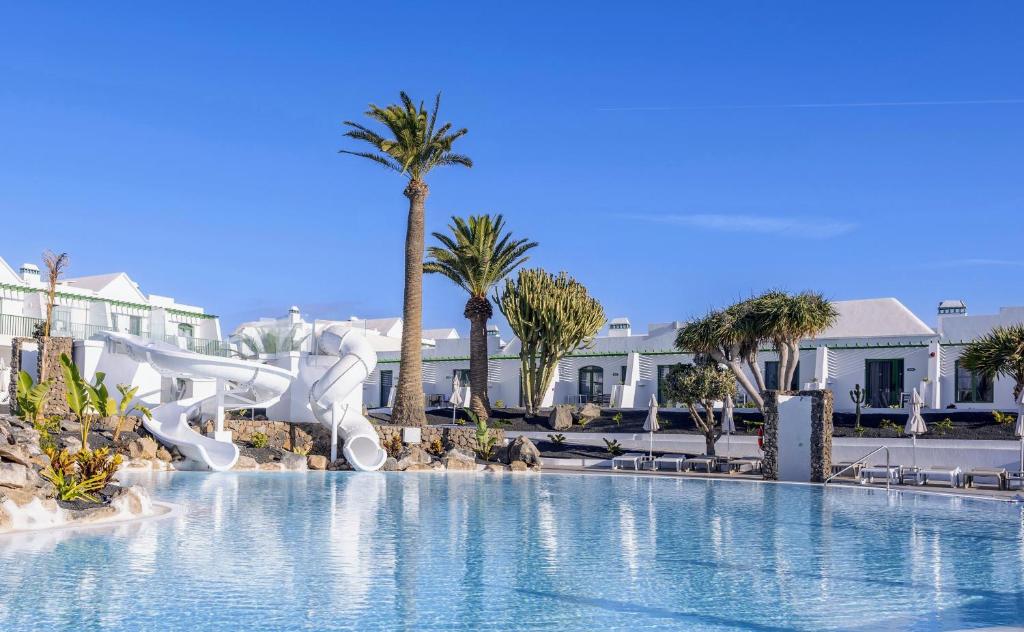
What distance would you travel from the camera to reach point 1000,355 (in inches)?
1214

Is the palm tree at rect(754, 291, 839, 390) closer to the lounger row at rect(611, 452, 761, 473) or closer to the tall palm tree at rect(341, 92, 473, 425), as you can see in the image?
the lounger row at rect(611, 452, 761, 473)

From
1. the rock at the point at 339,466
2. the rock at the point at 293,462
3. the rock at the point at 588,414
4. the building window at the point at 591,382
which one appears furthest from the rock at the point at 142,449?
the building window at the point at 591,382

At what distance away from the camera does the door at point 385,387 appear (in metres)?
48.4

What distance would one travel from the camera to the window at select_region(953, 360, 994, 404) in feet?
114

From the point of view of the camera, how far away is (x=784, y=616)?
8531 mm

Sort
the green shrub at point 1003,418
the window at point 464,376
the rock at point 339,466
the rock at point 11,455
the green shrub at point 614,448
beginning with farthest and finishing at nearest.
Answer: the window at point 464,376
the green shrub at point 614,448
the green shrub at point 1003,418
the rock at point 339,466
the rock at point 11,455

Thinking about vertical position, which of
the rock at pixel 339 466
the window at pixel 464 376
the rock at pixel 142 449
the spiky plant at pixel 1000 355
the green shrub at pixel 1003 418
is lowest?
the rock at pixel 339 466

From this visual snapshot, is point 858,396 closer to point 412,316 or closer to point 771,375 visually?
point 771,375

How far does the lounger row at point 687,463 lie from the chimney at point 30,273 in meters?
29.5

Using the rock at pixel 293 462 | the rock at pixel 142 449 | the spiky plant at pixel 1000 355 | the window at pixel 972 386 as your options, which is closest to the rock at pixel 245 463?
the rock at pixel 293 462

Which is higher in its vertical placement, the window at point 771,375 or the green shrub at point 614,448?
the window at point 771,375

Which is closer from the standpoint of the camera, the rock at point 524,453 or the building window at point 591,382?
the rock at point 524,453

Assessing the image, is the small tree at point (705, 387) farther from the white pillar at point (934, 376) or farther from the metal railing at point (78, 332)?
the metal railing at point (78, 332)

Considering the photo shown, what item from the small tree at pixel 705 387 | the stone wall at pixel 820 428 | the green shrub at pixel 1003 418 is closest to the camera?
the stone wall at pixel 820 428
